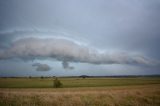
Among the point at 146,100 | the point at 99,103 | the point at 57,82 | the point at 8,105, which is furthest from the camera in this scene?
the point at 57,82

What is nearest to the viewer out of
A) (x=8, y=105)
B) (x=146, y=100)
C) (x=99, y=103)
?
(x=8, y=105)

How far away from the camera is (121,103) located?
16328 mm

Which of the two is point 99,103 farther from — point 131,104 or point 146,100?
point 146,100

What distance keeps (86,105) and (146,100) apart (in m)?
5.59

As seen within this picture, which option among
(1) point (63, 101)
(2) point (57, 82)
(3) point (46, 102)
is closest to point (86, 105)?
(1) point (63, 101)

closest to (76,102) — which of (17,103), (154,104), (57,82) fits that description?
(17,103)

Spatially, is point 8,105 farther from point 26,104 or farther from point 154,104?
point 154,104

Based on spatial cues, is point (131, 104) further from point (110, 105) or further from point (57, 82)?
point (57, 82)

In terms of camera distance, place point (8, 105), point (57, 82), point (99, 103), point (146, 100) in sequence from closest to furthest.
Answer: point (8, 105), point (99, 103), point (146, 100), point (57, 82)

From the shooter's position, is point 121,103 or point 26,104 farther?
point 121,103

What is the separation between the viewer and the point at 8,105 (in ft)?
49.2

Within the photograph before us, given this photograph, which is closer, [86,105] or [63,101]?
[86,105]

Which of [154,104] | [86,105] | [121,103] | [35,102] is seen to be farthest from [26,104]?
[154,104]

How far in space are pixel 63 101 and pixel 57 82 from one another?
5481cm
